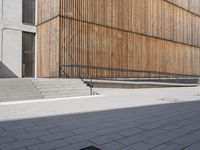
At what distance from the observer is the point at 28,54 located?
1561cm

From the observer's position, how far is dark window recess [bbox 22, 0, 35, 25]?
51.2ft

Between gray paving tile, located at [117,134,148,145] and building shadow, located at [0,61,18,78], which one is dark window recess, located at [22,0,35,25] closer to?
building shadow, located at [0,61,18,78]

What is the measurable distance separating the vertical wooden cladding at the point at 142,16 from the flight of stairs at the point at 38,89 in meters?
5.02

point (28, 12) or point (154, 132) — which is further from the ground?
point (28, 12)

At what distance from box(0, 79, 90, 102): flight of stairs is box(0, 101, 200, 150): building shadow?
3.80 meters

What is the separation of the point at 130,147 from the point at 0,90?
6890mm

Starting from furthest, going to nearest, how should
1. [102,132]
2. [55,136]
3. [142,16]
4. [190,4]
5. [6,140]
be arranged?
[190,4], [142,16], [102,132], [55,136], [6,140]

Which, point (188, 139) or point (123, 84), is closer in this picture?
point (188, 139)

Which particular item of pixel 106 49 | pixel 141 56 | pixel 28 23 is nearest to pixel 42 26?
pixel 28 23

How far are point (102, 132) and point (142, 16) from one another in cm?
1558

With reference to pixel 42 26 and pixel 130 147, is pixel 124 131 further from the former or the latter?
pixel 42 26

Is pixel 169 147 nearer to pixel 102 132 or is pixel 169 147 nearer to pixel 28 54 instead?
pixel 102 132

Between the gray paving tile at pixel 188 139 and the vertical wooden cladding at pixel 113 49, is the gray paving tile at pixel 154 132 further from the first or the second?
the vertical wooden cladding at pixel 113 49

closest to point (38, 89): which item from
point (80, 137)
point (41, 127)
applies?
point (41, 127)
